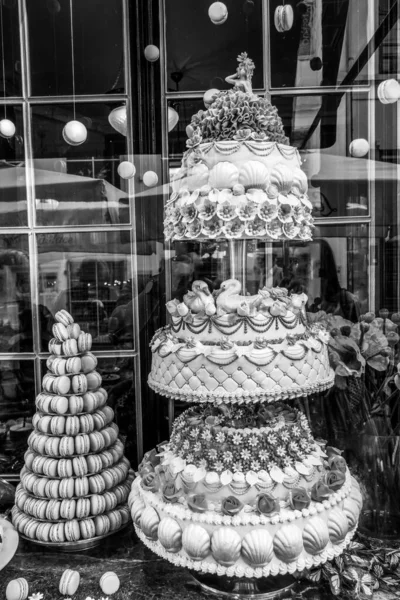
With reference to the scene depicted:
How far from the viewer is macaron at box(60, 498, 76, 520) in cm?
204

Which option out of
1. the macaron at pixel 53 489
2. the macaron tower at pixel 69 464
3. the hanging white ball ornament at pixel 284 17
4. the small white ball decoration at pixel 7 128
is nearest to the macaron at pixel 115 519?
the macaron tower at pixel 69 464

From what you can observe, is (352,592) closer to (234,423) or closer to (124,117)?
(234,423)

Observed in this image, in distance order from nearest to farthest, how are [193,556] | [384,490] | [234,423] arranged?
[193,556], [234,423], [384,490]

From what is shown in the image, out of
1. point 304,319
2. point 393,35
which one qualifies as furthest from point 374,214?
point 304,319

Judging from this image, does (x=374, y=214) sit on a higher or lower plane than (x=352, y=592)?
higher

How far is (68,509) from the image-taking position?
6.71 ft

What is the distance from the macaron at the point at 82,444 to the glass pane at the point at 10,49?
1623mm

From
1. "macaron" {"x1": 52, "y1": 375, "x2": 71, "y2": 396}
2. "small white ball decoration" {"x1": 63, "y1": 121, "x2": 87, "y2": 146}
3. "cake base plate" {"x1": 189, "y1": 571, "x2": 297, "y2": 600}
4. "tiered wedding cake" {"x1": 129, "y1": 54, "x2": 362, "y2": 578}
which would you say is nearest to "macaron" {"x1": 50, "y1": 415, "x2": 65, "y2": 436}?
"macaron" {"x1": 52, "y1": 375, "x2": 71, "y2": 396}

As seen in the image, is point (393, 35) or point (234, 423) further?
point (393, 35)

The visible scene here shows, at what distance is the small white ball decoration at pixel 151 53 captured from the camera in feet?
8.34

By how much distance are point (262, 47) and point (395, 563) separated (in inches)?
87.1

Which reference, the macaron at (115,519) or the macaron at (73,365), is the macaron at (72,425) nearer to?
the macaron at (73,365)

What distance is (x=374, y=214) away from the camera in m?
2.52

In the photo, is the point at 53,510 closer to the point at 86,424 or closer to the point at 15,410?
the point at 86,424
